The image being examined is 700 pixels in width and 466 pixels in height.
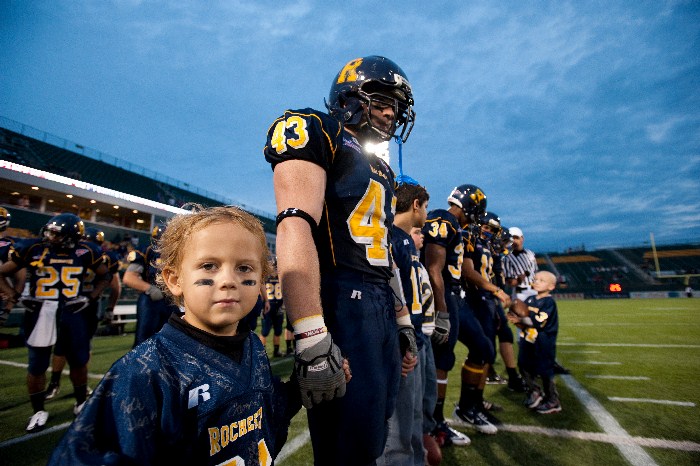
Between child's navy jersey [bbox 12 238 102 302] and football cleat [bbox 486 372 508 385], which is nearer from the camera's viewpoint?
child's navy jersey [bbox 12 238 102 302]

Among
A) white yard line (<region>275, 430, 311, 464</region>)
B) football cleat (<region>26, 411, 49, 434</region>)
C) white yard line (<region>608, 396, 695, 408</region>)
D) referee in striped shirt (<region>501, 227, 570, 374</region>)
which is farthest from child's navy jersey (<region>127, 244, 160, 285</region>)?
referee in striped shirt (<region>501, 227, 570, 374</region>)

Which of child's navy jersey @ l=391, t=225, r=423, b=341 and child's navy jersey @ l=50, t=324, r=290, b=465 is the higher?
child's navy jersey @ l=391, t=225, r=423, b=341

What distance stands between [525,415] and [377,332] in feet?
12.0

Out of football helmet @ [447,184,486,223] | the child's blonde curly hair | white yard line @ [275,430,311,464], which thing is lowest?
white yard line @ [275,430,311,464]

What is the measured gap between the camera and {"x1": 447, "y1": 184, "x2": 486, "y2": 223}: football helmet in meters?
4.91

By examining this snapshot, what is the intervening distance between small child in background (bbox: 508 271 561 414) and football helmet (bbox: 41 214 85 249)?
593 cm

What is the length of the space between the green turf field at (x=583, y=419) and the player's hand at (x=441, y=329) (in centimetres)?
98

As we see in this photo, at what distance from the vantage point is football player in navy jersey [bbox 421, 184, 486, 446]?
11.5 ft

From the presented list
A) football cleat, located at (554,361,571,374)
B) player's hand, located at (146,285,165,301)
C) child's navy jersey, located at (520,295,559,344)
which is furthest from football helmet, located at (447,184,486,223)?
player's hand, located at (146,285,165,301)

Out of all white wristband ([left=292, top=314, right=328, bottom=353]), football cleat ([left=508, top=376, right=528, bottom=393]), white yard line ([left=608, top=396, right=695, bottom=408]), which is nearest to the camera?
white wristband ([left=292, top=314, right=328, bottom=353])

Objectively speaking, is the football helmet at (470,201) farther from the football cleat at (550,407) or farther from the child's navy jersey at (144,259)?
the child's navy jersey at (144,259)

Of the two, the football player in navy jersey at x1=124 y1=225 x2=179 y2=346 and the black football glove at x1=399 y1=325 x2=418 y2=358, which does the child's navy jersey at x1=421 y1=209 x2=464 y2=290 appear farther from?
the football player in navy jersey at x1=124 y1=225 x2=179 y2=346

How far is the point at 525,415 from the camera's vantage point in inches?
162

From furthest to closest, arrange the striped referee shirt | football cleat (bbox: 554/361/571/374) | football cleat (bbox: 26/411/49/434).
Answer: the striped referee shirt
football cleat (bbox: 554/361/571/374)
football cleat (bbox: 26/411/49/434)
